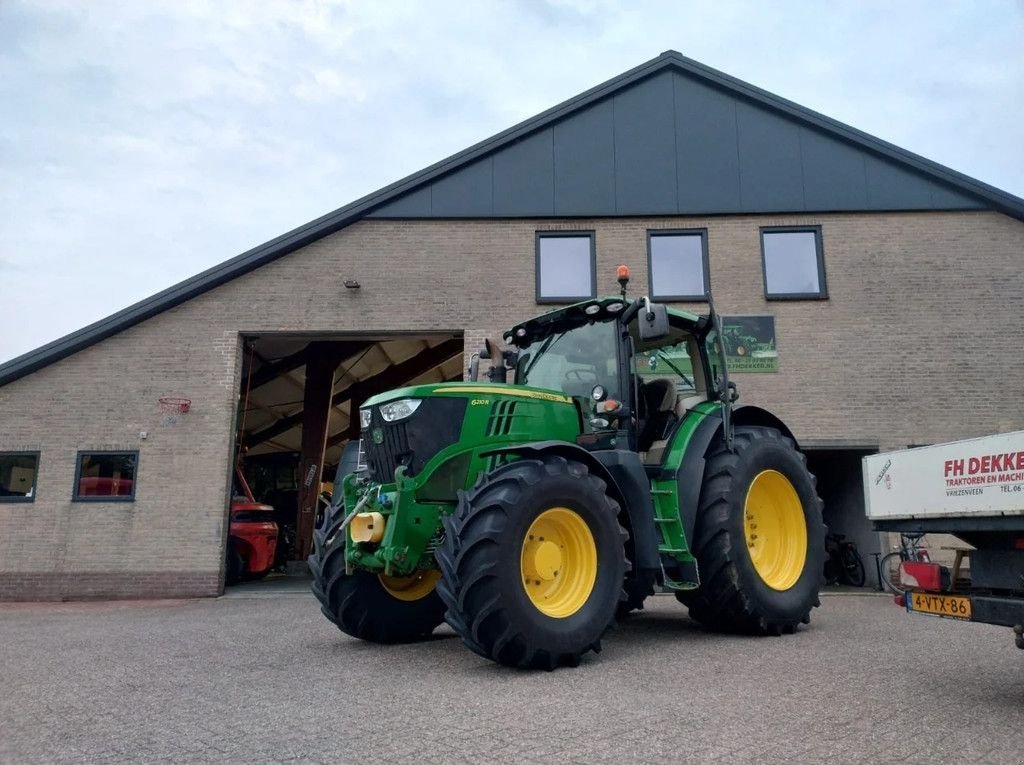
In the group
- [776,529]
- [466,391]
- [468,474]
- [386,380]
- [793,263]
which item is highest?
[793,263]

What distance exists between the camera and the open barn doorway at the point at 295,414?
48.0 feet

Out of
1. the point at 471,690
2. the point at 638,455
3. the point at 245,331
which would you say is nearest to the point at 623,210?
the point at 245,331

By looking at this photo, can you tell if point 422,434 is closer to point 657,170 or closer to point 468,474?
point 468,474

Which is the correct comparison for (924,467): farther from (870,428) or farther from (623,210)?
(623,210)

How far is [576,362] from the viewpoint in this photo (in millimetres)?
6664

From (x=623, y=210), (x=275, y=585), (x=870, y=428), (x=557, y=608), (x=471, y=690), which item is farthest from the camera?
(x=275, y=585)

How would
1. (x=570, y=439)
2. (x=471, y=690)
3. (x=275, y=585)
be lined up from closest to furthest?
(x=471, y=690)
(x=570, y=439)
(x=275, y=585)

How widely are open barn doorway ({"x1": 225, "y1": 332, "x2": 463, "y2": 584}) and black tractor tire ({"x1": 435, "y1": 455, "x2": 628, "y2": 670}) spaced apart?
751 centimetres

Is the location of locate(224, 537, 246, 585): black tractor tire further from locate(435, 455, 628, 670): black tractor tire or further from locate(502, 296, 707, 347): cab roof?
locate(435, 455, 628, 670): black tractor tire

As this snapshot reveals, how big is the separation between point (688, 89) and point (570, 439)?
29.6 ft

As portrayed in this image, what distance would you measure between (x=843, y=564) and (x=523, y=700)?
10.3 m

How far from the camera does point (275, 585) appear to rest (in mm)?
13898

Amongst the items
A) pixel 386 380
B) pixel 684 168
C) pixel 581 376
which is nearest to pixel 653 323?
pixel 581 376

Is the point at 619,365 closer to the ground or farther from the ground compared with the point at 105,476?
farther from the ground
